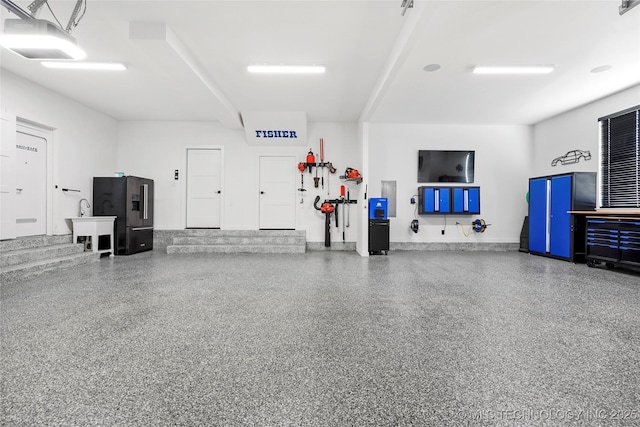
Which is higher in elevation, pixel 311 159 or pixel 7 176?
pixel 311 159

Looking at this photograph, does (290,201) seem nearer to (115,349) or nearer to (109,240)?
(109,240)

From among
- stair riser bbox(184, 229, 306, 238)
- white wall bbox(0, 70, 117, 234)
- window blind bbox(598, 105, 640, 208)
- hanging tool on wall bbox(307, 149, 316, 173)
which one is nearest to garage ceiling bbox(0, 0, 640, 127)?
white wall bbox(0, 70, 117, 234)

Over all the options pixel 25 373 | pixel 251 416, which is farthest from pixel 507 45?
pixel 25 373

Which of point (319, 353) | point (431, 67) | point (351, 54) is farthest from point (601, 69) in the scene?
point (319, 353)

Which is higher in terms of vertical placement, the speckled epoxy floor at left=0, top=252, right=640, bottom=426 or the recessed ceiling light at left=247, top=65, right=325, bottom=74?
the recessed ceiling light at left=247, top=65, right=325, bottom=74

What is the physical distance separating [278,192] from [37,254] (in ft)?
15.1

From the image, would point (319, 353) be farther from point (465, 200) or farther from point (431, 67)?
Result: point (465, 200)

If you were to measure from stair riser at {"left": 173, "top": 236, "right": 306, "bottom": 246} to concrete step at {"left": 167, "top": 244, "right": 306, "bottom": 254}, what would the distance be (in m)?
0.21

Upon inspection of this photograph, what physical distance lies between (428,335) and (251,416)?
140 centimetres

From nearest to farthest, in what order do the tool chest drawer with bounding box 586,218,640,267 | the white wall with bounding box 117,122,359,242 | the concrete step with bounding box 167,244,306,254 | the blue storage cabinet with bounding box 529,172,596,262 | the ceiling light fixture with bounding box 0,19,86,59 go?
the ceiling light fixture with bounding box 0,19,86,59
the tool chest drawer with bounding box 586,218,640,267
the blue storage cabinet with bounding box 529,172,596,262
the concrete step with bounding box 167,244,306,254
the white wall with bounding box 117,122,359,242

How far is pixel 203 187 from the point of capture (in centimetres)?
743

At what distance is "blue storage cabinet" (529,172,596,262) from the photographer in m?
5.53

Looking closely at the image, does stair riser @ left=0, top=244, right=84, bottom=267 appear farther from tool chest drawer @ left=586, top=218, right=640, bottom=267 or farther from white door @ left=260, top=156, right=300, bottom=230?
tool chest drawer @ left=586, top=218, right=640, bottom=267

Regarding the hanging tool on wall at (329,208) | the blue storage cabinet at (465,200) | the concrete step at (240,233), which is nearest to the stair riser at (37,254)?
the concrete step at (240,233)
